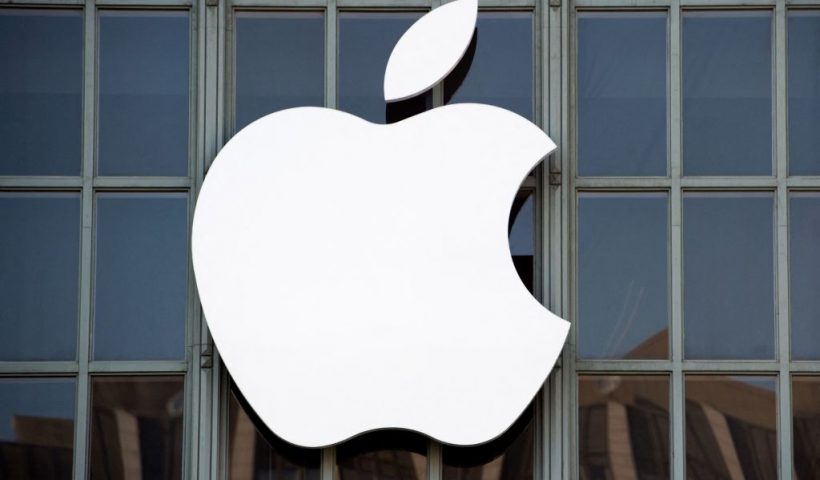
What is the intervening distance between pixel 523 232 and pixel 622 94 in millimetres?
1785

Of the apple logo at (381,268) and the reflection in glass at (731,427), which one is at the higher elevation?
the apple logo at (381,268)

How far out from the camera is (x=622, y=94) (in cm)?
1335

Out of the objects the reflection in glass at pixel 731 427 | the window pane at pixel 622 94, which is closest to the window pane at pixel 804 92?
the window pane at pixel 622 94

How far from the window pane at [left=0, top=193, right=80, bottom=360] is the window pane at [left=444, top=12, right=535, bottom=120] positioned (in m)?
4.17

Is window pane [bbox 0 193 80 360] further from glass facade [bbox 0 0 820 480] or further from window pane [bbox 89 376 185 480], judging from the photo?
window pane [bbox 89 376 185 480]

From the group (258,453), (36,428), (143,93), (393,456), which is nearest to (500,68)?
(143,93)

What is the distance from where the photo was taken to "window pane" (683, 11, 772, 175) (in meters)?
13.2

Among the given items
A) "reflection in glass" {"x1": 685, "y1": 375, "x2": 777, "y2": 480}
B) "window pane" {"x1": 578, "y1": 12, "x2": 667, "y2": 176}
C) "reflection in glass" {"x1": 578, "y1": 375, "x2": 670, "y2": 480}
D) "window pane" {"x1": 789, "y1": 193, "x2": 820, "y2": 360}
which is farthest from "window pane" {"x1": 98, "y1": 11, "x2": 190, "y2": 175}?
"window pane" {"x1": 789, "y1": 193, "x2": 820, "y2": 360}

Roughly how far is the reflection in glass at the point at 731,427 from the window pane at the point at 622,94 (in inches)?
88.9

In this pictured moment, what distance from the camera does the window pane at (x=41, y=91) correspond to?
1331 cm

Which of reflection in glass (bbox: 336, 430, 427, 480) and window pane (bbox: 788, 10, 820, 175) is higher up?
window pane (bbox: 788, 10, 820, 175)

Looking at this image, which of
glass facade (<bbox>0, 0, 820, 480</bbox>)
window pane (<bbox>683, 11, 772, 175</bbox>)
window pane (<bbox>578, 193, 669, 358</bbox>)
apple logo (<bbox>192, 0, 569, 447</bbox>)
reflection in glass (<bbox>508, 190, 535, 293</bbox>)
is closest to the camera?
apple logo (<bbox>192, 0, 569, 447</bbox>)

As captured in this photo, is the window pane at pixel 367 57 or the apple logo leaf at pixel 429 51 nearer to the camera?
the apple logo leaf at pixel 429 51

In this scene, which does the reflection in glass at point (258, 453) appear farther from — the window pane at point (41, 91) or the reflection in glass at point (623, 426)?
the window pane at point (41, 91)
